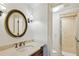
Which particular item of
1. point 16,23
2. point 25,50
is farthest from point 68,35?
point 16,23

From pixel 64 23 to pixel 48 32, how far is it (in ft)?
0.79

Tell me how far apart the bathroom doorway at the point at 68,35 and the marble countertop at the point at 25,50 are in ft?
0.95

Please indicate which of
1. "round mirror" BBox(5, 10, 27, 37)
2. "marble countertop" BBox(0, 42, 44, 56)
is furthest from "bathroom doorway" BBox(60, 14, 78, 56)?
"round mirror" BBox(5, 10, 27, 37)

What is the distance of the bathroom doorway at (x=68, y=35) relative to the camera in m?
1.39

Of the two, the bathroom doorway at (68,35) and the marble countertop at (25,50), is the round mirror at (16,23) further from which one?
the bathroom doorway at (68,35)

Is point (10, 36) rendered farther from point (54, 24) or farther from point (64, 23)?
point (64, 23)

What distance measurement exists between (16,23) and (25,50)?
1.21 ft

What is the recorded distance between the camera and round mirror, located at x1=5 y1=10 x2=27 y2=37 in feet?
4.50

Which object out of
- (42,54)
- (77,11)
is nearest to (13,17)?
(42,54)

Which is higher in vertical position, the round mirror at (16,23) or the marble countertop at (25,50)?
the round mirror at (16,23)

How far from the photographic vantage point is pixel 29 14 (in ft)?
A: 4.68

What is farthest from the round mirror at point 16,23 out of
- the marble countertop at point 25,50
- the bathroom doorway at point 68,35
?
the bathroom doorway at point 68,35

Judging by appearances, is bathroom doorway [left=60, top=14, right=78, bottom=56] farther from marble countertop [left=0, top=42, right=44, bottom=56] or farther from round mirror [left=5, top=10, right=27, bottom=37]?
round mirror [left=5, top=10, right=27, bottom=37]

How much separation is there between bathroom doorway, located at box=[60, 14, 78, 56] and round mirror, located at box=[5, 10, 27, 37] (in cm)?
50
